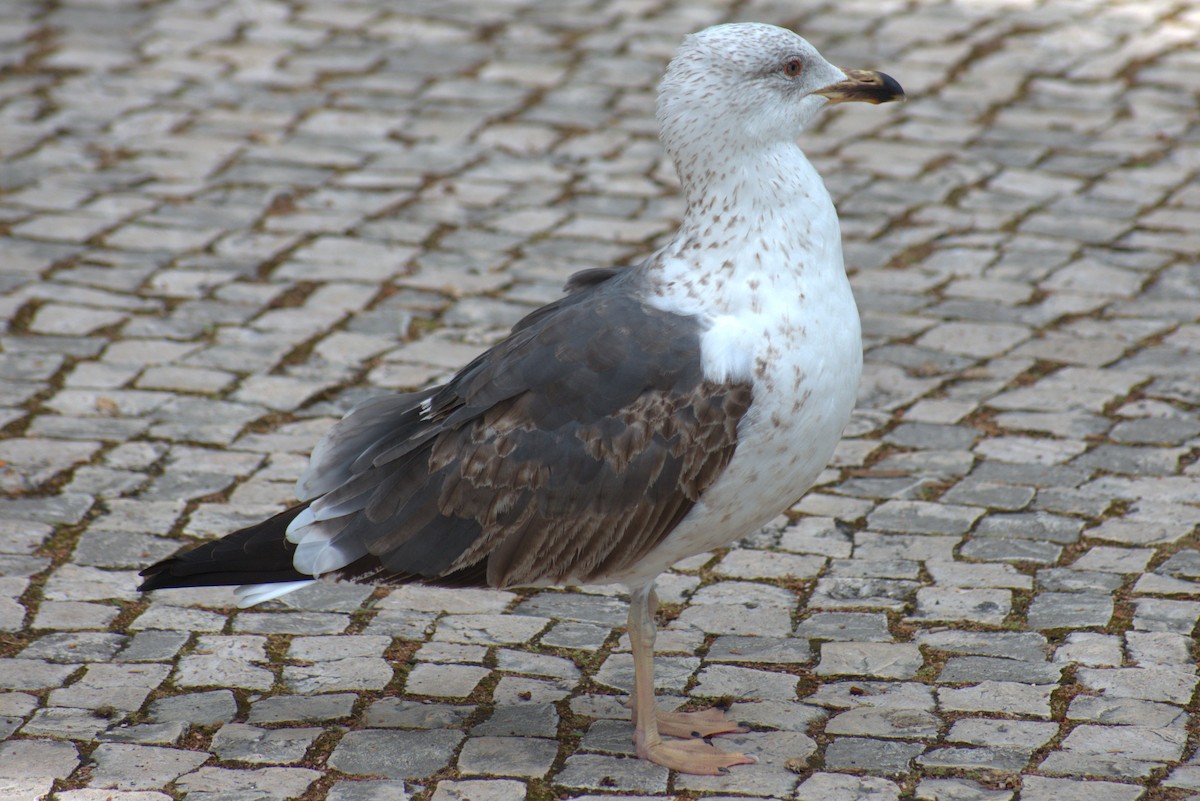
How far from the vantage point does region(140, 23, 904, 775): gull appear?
4.27 metres

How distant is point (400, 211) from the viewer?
846cm

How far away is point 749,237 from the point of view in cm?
438

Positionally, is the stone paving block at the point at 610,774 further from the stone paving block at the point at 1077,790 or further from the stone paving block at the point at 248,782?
the stone paving block at the point at 1077,790

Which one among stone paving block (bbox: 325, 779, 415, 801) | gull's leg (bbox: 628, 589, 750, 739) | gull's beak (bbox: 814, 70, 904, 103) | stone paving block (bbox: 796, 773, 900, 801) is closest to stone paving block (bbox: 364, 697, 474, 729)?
stone paving block (bbox: 325, 779, 415, 801)

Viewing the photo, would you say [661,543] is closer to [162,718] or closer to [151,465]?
[162,718]

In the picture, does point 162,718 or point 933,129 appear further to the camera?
point 933,129

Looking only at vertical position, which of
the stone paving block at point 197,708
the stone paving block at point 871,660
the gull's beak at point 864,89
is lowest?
the stone paving block at point 871,660

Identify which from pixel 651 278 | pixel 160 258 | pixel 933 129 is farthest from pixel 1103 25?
pixel 651 278

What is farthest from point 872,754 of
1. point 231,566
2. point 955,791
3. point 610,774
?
point 231,566

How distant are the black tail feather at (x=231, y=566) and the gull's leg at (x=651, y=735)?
0.97 metres

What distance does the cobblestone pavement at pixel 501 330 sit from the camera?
4.58 meters

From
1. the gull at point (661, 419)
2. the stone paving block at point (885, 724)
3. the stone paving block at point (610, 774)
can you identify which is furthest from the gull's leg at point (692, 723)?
the stone paving block at point (885, 724)

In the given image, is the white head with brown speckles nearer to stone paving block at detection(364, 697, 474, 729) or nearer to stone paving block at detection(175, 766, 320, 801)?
stone paving block at detection(364, 697, 474, 729)

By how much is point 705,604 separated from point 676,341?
136cm
